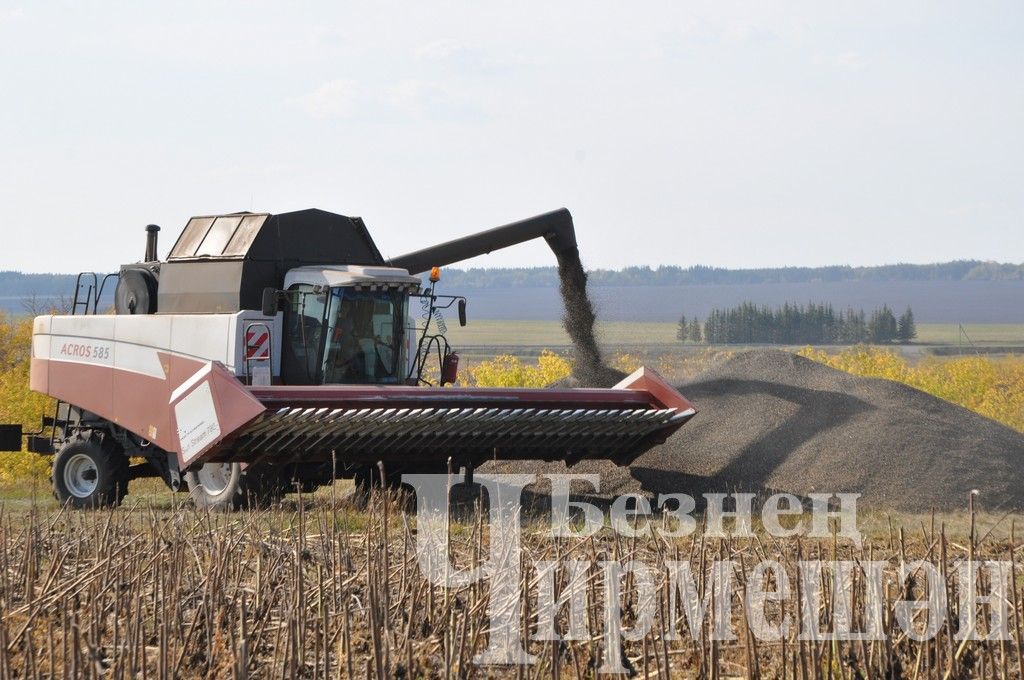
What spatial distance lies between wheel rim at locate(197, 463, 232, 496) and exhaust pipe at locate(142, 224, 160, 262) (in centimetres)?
324

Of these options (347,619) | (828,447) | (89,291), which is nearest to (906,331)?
(828,447)

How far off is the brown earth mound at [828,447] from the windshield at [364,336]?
220 centimetres

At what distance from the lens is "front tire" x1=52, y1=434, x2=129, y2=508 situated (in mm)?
13602

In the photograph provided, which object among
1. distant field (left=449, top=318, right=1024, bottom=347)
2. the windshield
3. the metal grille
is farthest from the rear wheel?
distant field (left=449, top=318, right=1024, bottom=347)

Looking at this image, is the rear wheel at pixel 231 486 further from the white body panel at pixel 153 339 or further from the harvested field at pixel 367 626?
the harvested field at pixel 367 626

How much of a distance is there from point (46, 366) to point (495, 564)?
9.91 m

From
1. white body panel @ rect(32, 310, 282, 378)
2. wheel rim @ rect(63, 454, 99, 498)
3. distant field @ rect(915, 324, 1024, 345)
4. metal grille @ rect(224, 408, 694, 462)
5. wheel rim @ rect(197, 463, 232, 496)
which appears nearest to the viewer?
metal grille @ rect(224, 408, 694, 462)

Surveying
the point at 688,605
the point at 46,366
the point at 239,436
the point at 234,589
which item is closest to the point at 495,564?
the point at 688,605

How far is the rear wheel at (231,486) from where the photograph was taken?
11438mm

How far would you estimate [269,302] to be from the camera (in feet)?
40.3

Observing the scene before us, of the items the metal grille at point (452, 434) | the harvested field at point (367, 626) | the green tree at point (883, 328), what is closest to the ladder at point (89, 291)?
the metal grille at point (452, 434)

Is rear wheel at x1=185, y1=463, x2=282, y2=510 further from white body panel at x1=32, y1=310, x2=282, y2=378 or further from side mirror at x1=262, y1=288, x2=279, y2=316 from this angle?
side mirror at x1=262, y1=288, x2=279, y2=316

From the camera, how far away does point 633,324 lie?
134 meters

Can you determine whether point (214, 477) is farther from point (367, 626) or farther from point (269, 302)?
point (367, 626)
